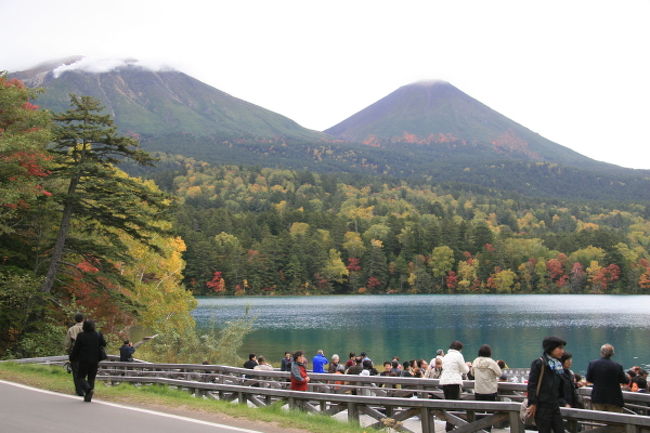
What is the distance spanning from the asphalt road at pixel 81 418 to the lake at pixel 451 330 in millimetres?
17554

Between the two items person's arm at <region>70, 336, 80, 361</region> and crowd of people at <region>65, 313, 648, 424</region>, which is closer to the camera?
crowd of people at <region>65, 313, 648, 424</region>

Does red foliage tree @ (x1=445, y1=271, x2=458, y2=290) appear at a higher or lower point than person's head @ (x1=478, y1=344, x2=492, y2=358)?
lower

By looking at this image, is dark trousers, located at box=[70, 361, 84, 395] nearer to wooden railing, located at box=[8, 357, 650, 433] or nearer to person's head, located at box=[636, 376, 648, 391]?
wooden railing, located at box=[8, 357, 650, 433]

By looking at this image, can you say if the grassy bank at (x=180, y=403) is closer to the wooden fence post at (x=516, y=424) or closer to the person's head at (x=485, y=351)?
the wooden fence post at (x=516, y=424)

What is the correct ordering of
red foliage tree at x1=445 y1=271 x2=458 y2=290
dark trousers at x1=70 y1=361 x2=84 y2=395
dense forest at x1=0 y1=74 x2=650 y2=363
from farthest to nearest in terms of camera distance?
red foliage tree at x1=445 y1=271 x2=458 y2=290 → dense forest at x1=0 y1=74 x2=650 y2=363 → dark trousers at x1=70 y1=361 x2=84 y2=395

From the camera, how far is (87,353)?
10.9m

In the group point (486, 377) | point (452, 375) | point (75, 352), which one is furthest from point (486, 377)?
point (75, 352)

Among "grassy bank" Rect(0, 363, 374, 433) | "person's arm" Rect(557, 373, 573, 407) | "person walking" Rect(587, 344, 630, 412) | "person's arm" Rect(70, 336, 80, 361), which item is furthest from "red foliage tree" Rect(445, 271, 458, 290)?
"person's arm" Rect(557, 373, 573, 407)

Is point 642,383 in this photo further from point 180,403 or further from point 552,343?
point 180,403

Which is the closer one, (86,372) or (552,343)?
(552,343)

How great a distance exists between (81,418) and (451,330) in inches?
1827

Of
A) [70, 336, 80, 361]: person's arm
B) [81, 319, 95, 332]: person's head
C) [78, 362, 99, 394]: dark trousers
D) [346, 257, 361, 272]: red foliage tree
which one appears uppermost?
[81, 319, 95, 332]: person's head

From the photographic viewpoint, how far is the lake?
132ft

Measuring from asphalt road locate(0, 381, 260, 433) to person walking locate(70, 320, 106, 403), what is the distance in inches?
11.3
